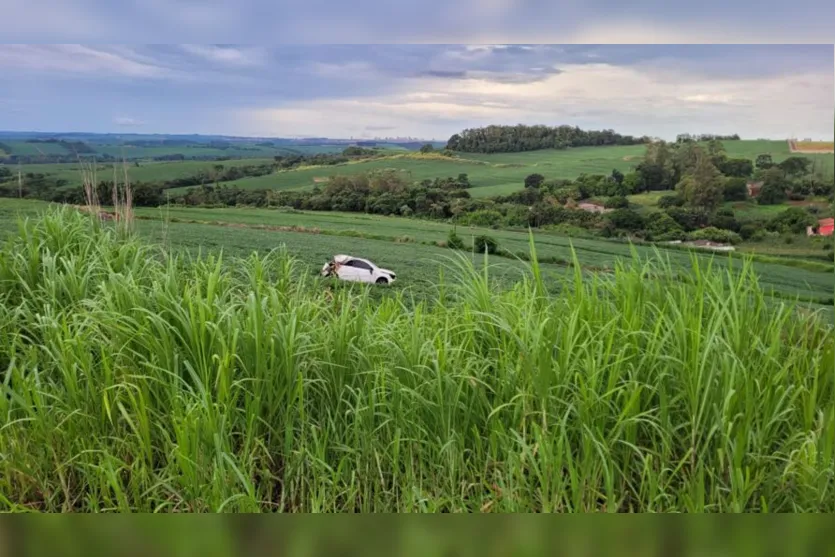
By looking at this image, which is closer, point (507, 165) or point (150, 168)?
point (507, 165)

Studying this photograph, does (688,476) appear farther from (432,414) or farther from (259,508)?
(259,508)

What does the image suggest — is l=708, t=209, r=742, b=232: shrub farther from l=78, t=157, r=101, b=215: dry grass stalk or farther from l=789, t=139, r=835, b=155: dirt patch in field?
l=78, t=157, r=101, b=215: dry grass stalk

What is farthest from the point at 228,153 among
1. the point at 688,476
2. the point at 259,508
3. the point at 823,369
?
the point at 823,369

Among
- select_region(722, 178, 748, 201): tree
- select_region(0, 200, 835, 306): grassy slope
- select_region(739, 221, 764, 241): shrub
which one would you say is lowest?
select_region(0, 200, 835, 306): grassy slope

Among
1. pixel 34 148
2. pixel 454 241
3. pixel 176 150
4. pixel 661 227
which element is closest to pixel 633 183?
pixel 661 227

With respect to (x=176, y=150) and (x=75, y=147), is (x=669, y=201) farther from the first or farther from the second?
(x=75, y=147)

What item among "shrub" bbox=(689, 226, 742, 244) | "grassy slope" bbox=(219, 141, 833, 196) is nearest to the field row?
"grassy slope" bbox=(219, 141, 833, 196)

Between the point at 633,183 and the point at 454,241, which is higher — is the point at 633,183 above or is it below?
above
